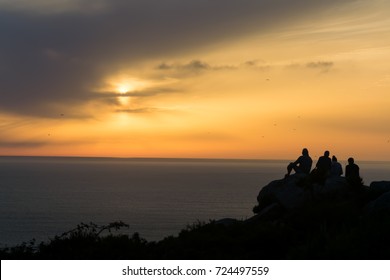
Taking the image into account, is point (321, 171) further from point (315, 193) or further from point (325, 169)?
point (315, 193)

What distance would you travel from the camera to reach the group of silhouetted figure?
24.3 meters

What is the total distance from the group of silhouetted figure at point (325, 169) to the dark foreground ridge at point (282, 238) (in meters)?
0.55

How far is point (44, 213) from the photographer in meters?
131

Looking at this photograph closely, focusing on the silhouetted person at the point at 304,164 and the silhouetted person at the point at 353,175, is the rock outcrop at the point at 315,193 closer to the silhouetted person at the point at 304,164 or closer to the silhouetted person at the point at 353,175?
the silhouetted person at the point at 353,175

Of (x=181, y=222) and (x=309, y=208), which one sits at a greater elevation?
(x=309, y=208)

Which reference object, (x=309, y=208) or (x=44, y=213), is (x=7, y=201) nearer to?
(x=44, y=213)

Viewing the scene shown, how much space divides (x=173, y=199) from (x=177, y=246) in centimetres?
15194

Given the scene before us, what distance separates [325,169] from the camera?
80.8 feet

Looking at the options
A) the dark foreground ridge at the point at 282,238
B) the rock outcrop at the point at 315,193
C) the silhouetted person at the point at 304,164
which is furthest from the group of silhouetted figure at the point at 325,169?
the dark foreground ridge at the point at 282,238

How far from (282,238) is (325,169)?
27.1 feet

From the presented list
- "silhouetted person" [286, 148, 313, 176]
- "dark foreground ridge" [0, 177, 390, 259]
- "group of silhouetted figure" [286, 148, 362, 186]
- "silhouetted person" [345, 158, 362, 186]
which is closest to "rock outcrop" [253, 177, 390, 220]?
"dark foreground ridge" [0, 177, 390, 259]

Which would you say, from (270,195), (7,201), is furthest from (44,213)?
(270,195)

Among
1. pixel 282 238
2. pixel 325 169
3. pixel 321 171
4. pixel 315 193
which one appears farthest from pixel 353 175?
pixel 282 238

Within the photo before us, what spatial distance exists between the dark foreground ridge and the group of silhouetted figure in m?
0.55
